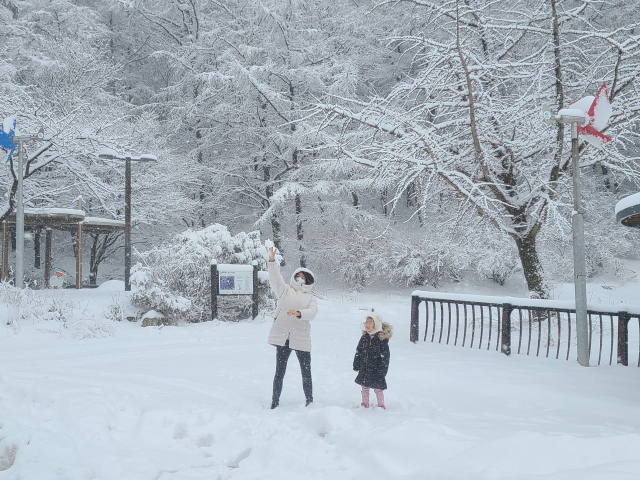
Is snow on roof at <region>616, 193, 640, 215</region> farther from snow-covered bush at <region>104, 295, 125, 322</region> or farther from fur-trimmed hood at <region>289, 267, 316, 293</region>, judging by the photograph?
snow-covered bush at <region>104, 295, 125, 322</region>

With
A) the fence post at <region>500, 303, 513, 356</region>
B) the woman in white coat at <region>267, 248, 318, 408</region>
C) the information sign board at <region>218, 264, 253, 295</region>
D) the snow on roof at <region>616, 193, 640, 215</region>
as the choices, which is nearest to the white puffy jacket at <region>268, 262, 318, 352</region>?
the woman in white coat at <region>267, 248, 318, 408</region>

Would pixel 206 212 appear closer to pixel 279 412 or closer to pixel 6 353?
pixel 6 353

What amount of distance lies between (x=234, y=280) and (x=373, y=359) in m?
6.88

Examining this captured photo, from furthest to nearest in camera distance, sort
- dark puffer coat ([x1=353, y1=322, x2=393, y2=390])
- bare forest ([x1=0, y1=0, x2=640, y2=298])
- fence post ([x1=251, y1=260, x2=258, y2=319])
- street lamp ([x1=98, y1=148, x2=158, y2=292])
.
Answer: bare forest ([x1=0, y1=0, x2=640, y2=298])
street lamp ([x1=98, y1=148, x2=158, y2=292])
fence post ([x1=251, y1=260, x2=258, y2=319])
dark puffer coat ([x1=353, y1=322, x2=393, y2=390])

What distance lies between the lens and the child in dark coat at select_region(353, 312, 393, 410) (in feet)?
16.2

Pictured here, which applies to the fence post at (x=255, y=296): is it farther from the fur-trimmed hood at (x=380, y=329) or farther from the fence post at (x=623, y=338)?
the fence post at (x=623, y=338)

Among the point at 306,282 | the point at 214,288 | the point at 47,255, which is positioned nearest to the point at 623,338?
the point at 306,282

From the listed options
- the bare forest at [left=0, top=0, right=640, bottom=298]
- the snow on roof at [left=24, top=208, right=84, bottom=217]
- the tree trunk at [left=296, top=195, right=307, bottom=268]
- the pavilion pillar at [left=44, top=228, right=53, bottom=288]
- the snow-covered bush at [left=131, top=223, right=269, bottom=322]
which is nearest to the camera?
the snow-covered bush at [left=131, top=223, right=269, bottom=322]

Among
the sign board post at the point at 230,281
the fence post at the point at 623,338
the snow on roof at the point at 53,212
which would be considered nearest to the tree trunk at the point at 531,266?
the fence post at the point at 623,338

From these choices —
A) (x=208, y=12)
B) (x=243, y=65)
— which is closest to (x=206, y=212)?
(x=243, y=65)

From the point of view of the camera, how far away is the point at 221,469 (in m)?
3.64

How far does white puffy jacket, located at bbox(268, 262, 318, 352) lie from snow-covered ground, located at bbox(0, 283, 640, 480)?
699 mm

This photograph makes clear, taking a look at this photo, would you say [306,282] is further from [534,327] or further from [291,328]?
[534,327]

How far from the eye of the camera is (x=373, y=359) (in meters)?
4.97
